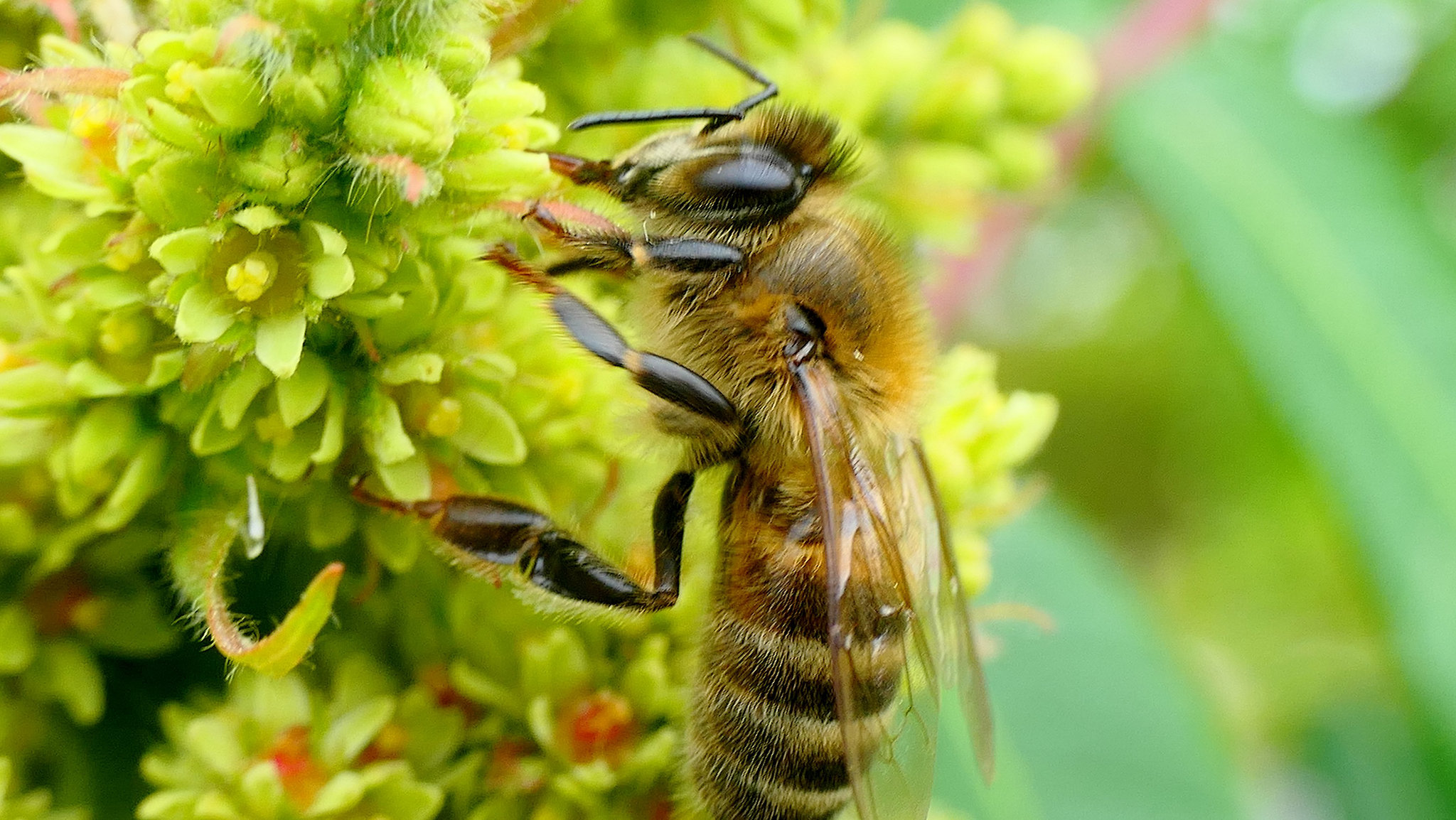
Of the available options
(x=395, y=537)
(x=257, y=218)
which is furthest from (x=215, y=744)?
(x=257, y=218)

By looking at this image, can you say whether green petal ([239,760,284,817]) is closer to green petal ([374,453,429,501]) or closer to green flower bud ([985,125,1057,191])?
green petal ([374,453,429,501])

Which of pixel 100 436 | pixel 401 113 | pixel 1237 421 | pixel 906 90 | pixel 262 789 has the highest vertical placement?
pixel 1237 421

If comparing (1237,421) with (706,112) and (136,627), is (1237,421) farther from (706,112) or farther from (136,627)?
(136,627)

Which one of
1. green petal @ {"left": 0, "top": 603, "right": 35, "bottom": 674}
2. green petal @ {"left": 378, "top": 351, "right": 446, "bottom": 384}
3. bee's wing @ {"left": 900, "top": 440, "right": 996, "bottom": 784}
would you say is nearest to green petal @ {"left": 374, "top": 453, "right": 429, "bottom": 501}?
green petal @ {"left": 378, "top": 351, "right": 446, "bottom": 384}

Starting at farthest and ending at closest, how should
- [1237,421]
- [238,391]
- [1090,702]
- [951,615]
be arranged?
[1237,421] < [1090,702] < [951,615] < [238,391]

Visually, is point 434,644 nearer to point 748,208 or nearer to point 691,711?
point 691,711

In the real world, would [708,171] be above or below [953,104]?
below

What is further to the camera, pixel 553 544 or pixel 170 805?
pixel 553 544

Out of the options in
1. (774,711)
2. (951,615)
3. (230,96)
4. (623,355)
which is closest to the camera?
(230,96)
